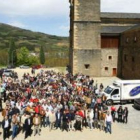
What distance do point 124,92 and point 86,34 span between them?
18403 mm

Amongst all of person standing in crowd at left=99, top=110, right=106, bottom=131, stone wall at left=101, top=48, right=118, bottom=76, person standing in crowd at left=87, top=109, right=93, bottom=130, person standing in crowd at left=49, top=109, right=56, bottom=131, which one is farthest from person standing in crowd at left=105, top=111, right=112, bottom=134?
stone wall at left=101, top=48, right=118, bottom=76

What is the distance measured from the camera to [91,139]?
56.4 ft

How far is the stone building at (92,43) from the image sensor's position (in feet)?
140

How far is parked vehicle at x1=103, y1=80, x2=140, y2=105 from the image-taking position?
84.4ft

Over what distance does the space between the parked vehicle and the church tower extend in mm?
17059

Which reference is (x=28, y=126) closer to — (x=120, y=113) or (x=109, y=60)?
(x=120, y=113)

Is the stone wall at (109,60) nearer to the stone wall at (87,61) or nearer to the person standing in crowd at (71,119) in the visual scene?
the stone wall at (87,61)

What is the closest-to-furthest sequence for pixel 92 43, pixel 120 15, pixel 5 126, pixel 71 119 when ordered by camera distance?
pixel 5 126, pixel 71 119, pixel 92 43, pixel 120 15

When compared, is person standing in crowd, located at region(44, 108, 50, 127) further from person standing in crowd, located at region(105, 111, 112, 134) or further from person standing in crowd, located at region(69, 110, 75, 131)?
person standing in crowd, located at region(105, 111, 112, 134)

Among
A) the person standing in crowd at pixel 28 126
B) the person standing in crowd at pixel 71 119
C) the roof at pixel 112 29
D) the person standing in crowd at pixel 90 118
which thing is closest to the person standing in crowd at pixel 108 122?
the person standing in crowd at pixel 90 118

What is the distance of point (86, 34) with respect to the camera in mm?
42625

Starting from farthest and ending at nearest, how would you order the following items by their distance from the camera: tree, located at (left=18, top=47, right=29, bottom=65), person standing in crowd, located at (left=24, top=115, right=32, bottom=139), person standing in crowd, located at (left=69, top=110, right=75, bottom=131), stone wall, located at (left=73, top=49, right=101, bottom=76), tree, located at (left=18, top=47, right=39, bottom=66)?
tree, located at (left=18, top=47, right=39, bottom=66) → tree, located at (left=18, top=47, right=29, bottom=65) → stone wall, located at (left=73, top=49, right=101, bottom=76) → person standing in crowd, located at (left=69, top=110, right=75, bottom=131) → person standing in crowd, located at (left=24, top=115, right=32, bottom=139)

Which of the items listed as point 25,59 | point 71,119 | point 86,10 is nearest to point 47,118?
point 71,119

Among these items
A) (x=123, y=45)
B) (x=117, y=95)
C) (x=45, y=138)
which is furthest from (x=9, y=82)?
(x=123, y=45)
